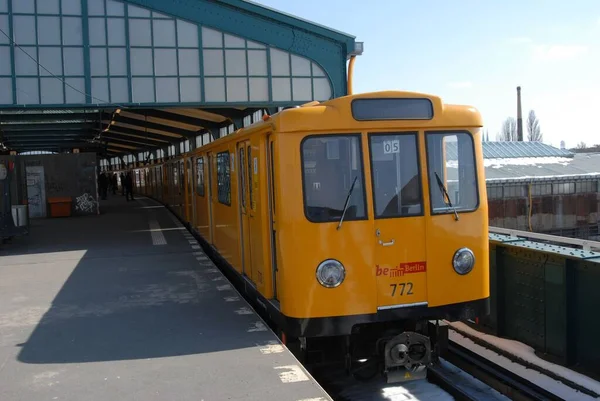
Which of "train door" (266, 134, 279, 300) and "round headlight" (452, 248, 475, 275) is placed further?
"train door" (266, 134, 279, 300)

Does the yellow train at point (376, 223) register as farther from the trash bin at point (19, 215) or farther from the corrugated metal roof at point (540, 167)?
the corrugated metal roof at point (540, 167)

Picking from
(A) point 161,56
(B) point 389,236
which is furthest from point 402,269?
(A) point 161,56

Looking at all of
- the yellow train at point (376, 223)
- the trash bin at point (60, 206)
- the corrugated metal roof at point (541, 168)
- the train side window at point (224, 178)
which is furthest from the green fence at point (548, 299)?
the trash bin at point (60, 206)

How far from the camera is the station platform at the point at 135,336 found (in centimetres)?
468

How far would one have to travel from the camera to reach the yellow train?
212 inches

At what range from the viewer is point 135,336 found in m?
6.15

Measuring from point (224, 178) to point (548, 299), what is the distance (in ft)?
15.8

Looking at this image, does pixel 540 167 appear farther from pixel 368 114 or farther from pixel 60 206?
pixel 368 114

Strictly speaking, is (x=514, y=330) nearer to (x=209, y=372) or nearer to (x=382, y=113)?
(x=382, y=113)

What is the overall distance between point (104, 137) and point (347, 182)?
106ft

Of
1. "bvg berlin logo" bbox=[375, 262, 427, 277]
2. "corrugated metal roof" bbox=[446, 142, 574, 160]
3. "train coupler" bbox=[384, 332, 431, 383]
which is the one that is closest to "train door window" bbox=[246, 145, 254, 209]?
"bvg berlin logo" bbox=[375, 262, 427, 277]

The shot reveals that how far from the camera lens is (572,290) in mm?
6512

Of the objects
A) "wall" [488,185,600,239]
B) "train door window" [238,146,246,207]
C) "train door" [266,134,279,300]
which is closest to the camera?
"train door" [266,134,279,300]

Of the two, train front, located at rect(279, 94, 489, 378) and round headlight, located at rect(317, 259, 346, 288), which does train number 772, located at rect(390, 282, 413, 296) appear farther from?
round headlight, located at rect(317, 259, 346, 288)
